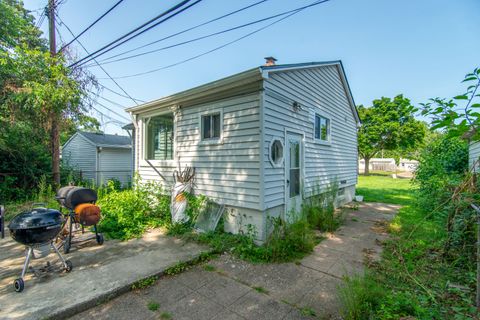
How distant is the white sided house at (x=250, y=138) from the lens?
455cm

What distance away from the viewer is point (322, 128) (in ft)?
23.5

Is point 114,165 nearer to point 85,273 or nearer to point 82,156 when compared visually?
point 82,156

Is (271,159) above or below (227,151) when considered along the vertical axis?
below

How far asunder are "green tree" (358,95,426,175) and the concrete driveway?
23319mm

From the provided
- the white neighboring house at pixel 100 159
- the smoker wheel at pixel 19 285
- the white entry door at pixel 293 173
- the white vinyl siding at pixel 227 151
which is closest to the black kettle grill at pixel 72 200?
the smoker wheel at pixel 19 285

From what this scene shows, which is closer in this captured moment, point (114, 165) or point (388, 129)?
point (114, 165)

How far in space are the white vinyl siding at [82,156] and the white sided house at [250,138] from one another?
26.3 ft

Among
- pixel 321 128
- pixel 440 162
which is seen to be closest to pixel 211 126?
pixel 321 128

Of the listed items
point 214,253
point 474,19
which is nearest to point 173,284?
point 214,253

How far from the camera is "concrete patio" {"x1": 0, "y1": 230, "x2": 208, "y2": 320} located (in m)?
2.48

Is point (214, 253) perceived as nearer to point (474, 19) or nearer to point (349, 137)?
point (474, 19)

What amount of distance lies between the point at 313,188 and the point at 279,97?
9.82 feet

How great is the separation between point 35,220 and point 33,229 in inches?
4.6

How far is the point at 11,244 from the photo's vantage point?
4418mm
